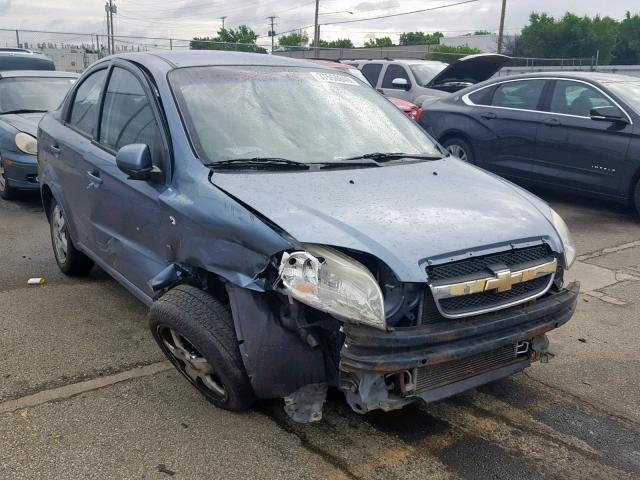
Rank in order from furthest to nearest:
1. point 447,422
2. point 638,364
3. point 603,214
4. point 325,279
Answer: point 603,214 → point 638,364 → point 447,422 → point 325,279

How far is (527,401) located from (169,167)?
90.8 inches

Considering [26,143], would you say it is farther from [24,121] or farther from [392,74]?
[392,74]

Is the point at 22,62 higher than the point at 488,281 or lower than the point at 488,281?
higher

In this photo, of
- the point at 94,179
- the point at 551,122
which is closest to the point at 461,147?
the point at 551,122

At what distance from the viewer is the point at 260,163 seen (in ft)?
11.4

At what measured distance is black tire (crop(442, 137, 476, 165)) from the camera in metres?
8.95

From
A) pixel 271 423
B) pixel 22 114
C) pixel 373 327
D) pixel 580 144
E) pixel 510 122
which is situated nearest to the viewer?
pixel 373 327

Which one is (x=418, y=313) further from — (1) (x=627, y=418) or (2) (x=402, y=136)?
(2) (x=402, y=136)

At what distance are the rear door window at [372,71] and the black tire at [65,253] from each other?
368 inches

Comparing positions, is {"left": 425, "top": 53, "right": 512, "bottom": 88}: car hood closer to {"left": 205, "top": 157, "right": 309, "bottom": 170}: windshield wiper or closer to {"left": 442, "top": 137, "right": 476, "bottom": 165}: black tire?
{"left": 442, "top": 137, "right": 476, "bottom": 165}: black tire

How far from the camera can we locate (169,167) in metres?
3.52

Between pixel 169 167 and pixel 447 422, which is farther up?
pixel 169 167

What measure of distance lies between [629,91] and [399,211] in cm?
589

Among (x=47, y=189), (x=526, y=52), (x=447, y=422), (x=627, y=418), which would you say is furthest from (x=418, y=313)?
(x=526, y=52)
